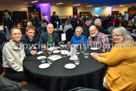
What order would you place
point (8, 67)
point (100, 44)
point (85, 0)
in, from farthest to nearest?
point (85, 0), point (100, 44), point (8, 67)

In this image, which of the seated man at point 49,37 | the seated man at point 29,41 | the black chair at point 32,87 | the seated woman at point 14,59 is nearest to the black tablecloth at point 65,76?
the black chair at point 32,87

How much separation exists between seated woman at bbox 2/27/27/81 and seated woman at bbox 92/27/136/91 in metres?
1.39

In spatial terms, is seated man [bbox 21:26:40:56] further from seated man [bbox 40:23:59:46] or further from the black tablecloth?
the black tablecloth

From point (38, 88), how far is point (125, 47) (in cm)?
133

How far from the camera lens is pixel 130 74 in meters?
1.66

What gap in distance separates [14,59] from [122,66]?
175cm

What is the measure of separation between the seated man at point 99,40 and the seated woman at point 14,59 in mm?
1735

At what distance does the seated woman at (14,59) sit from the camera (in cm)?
202

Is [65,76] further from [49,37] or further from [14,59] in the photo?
[49,37]

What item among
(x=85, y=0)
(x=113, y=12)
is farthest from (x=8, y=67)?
(x=113, y=12)

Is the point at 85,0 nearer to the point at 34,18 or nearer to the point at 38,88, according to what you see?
the point at 34,18

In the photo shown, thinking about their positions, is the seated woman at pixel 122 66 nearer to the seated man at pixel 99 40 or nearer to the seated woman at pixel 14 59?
the seated man at pixel 99 40

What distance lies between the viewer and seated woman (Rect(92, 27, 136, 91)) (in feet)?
5.34

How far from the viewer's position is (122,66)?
5.61ft
